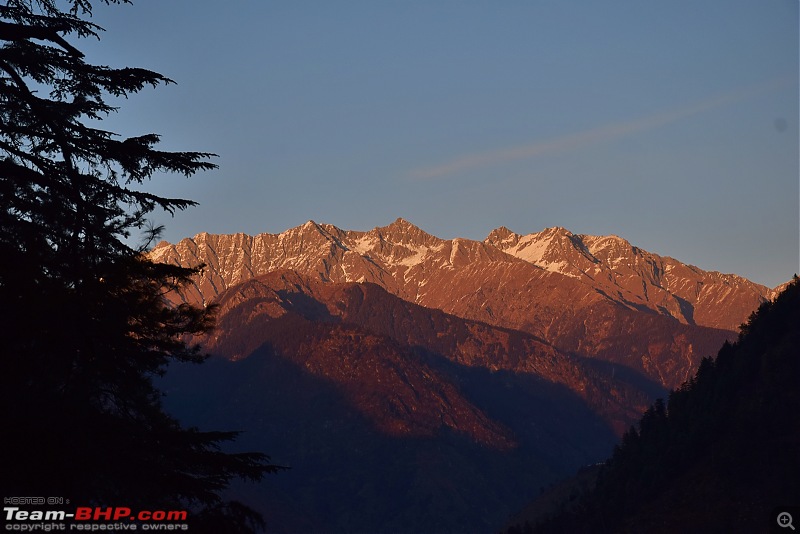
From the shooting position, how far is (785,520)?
42312mm

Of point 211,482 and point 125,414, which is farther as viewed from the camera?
point 125,414

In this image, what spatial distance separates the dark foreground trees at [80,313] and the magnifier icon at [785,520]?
1999 centimetres

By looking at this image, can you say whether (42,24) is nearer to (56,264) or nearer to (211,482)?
(56,264)

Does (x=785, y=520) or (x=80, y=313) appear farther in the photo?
(x=785, y=520)

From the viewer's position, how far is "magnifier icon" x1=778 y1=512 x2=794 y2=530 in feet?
137

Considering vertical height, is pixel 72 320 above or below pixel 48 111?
below

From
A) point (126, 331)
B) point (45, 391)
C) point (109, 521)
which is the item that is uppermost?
point (126, 331)

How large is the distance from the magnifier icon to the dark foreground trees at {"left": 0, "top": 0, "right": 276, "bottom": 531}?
787 inches

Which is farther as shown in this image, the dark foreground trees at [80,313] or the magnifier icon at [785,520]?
the magnifier icon at [785,520]

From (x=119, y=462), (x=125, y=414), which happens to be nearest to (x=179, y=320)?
(x=125, y=414)

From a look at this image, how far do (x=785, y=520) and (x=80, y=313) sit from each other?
26343mm

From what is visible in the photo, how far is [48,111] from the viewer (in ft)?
110

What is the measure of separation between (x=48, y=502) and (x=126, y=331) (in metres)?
6.68

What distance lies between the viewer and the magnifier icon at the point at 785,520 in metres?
41.9
